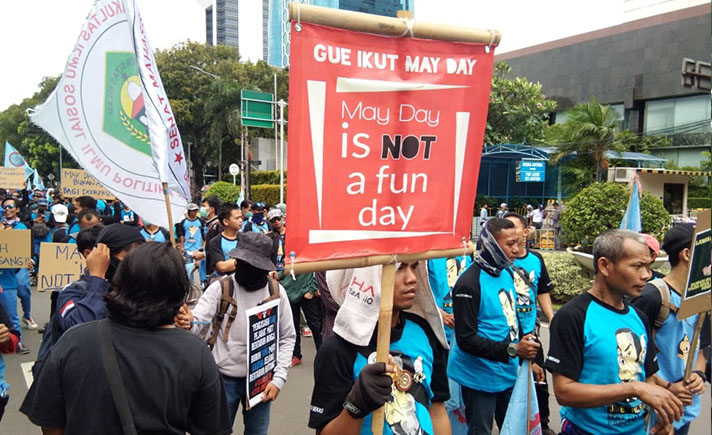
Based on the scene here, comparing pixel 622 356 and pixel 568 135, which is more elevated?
pixel 568 135

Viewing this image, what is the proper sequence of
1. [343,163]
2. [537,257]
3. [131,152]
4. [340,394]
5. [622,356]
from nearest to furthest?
[343,163], [340,394], [622,356], [131,152], [537,257]

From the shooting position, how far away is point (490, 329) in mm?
3549

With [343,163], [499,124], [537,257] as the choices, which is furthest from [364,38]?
[499,124]

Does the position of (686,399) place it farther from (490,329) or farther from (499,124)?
(499,124)

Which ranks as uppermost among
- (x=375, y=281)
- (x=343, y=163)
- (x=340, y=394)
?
(x=343, y=163)

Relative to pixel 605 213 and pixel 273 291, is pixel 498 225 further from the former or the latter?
pixel 605 213

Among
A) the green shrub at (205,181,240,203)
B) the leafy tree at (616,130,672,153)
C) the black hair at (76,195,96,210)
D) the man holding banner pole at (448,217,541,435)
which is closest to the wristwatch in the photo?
the man holding banner pole at (448,217,541,435)

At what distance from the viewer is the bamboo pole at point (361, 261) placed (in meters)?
1.95

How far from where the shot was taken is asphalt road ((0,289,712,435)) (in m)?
4.67

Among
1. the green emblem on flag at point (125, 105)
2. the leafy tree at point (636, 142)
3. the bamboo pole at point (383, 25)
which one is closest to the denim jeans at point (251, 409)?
the green emblem on flag at point (125, 105)

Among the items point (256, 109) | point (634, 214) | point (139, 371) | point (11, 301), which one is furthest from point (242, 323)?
point (256, 109)

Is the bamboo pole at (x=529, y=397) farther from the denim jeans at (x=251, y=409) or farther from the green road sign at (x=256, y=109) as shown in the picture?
the green road sign at (x=256, y=109)

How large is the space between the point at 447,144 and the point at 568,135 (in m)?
24.9

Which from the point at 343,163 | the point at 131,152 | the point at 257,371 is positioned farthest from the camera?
the point at 131,152
